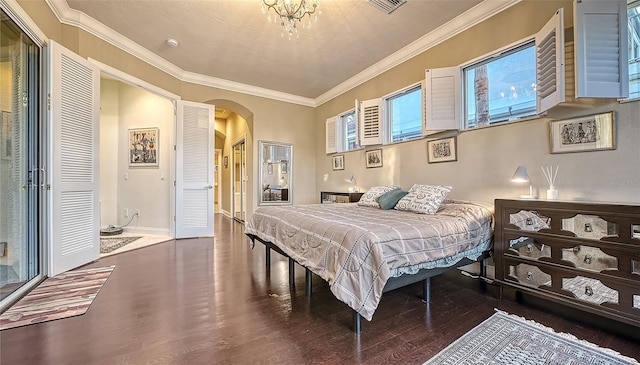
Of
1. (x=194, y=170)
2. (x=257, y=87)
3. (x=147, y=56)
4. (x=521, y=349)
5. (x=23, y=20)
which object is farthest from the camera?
(x=257, y=87)

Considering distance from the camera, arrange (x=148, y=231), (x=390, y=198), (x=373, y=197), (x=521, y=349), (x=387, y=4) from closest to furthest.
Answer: (x=521, y=349) → (x=387, y=4) → (x=390, y=198) → (x=373, y=197) → (x=148, y=231)

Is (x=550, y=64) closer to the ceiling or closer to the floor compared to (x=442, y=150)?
closer to the ceiling

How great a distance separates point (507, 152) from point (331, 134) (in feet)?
11.0

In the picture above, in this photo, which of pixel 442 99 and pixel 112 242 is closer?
pixel 442 99

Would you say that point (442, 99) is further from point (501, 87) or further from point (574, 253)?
point (574, 253)

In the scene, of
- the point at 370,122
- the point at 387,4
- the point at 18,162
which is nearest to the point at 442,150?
the point at 370,122

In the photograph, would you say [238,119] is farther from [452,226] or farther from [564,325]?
[564,325]

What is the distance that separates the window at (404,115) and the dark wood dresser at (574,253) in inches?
72.5

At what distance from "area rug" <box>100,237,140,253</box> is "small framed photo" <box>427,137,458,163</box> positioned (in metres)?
4.59

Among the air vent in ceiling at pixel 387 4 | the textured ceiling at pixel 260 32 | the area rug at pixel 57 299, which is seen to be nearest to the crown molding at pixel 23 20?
the textured ceiling at pixel 260 32

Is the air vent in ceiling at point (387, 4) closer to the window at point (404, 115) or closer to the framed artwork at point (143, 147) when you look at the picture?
the window at point (404, 115)

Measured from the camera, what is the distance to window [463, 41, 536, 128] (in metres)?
2.55

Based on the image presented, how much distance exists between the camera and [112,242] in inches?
160

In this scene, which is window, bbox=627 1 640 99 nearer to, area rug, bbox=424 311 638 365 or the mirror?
area rug, bbox=424 311 638 365
